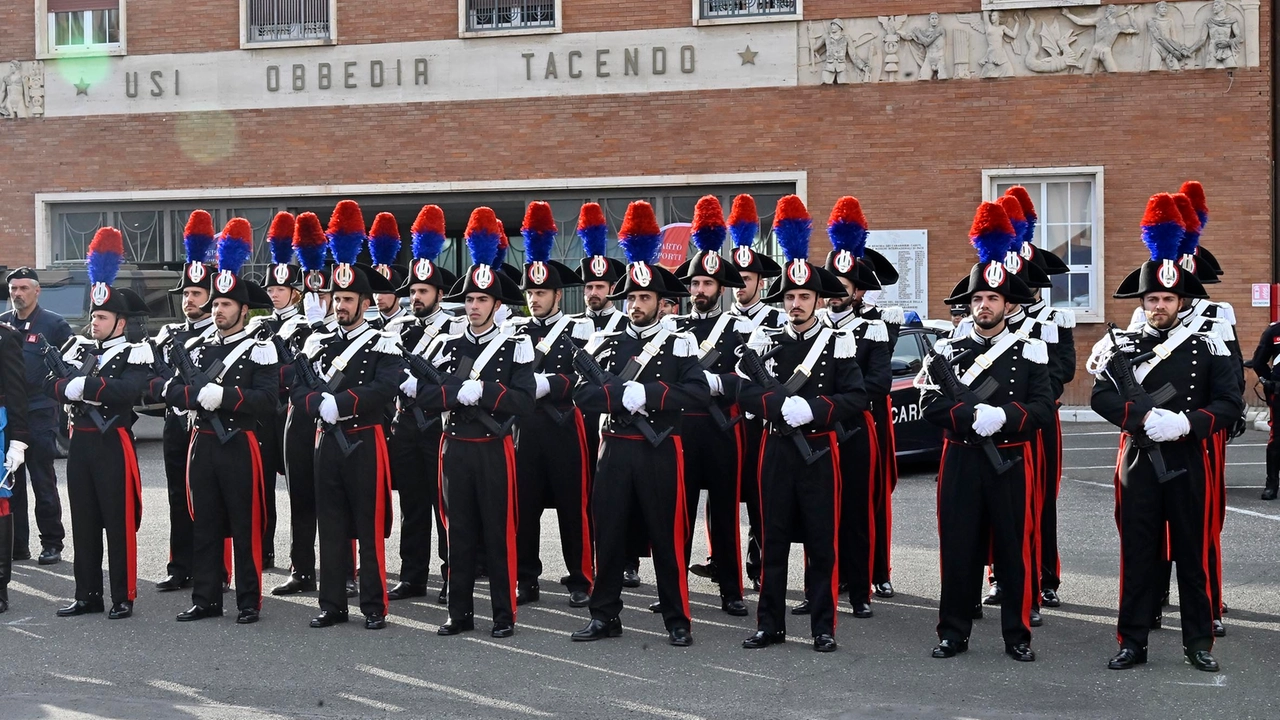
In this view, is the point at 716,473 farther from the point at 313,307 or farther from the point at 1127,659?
the point at 313,307

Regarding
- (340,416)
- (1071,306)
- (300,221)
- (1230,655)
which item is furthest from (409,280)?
(1071,306)

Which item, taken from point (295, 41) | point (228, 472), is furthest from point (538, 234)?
point (295, 41)

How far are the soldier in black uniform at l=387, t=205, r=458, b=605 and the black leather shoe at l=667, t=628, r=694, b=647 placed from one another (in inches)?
73.3

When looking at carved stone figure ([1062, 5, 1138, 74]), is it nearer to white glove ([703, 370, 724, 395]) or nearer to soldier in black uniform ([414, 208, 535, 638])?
white glove ([703, 370, 724, 395])

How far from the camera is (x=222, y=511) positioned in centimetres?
888

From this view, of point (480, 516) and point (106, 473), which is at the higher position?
point (106, 473)

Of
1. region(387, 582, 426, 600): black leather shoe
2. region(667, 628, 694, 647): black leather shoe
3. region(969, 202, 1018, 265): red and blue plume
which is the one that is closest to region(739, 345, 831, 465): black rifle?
region(667, 628, 694, 647): black leather shoe

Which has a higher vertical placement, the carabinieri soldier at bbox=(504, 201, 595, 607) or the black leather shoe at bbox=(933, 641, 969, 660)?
the carabinieri soldier at bbox=(504, 201, 595, 607)

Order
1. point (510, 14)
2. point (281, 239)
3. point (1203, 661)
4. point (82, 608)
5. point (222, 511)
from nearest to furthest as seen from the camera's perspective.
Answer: point (1203, 661), point (222, 511), point (82, 608), point (281, 239), point (510, 14)

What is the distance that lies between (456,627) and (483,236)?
2349mm

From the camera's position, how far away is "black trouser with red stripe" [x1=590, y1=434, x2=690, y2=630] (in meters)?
8.16

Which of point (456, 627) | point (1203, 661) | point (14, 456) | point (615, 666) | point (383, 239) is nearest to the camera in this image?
point (1203, 661)

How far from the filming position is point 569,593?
382 inches

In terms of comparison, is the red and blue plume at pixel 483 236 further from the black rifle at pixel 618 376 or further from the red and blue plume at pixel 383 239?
the black rifle at pixel 618 376
